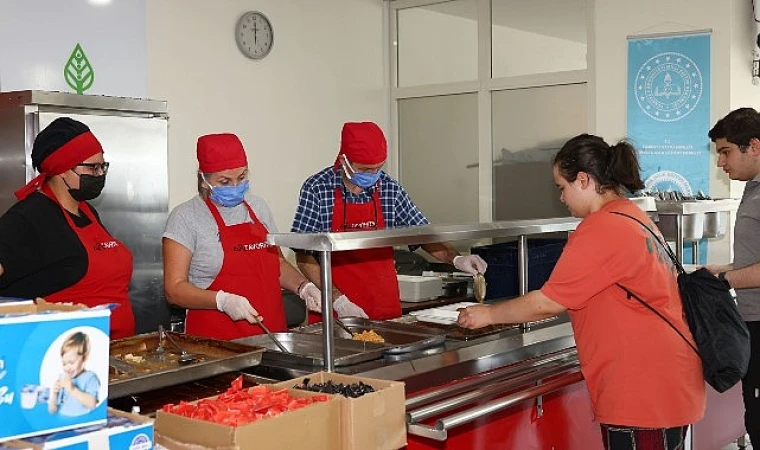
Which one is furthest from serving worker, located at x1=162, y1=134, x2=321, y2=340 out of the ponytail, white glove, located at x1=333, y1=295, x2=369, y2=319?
the ponytail

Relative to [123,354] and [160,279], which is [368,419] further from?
[160,279]

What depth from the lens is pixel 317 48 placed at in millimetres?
6352

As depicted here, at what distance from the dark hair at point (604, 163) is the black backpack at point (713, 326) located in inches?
4.9

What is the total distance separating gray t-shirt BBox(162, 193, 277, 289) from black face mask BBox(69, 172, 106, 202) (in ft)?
1.04

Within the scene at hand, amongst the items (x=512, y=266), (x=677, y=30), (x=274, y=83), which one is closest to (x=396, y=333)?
(x=512, y=266)

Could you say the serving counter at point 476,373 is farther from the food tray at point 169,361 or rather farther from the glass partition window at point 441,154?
the glass partition window at point 441,154

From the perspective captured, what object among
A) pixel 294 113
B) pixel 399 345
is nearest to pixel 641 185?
pixel 399 345

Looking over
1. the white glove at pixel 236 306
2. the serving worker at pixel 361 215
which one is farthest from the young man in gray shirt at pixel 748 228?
the white glove at pixel 236 306

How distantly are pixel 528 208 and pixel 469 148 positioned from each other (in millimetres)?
686

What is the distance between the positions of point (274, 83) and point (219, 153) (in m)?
2.91

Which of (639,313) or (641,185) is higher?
(641,185)

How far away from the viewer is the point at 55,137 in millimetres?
2992

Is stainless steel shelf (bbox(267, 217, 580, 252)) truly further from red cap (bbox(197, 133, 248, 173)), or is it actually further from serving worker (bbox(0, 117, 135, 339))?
serving worker (bbox(0, 117, 135, 339))

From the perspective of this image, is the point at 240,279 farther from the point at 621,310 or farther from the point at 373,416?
the point at 621,310
